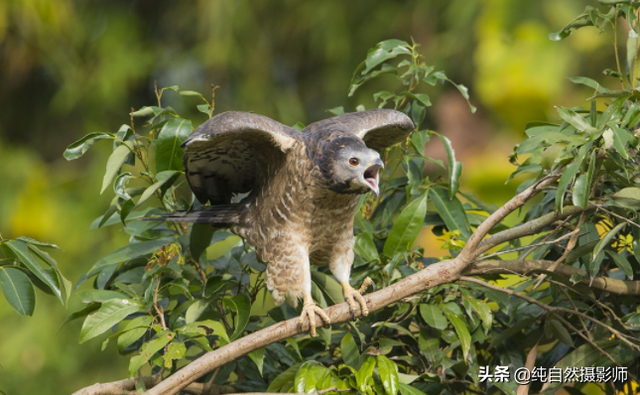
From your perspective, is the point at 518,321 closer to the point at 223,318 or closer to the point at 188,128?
the point at 223,318

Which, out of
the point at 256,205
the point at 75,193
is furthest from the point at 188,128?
the point at 75,193

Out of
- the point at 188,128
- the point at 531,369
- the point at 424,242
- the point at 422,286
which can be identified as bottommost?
the point at 424,242

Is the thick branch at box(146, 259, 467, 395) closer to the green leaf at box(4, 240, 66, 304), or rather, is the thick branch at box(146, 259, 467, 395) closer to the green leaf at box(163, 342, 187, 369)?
the green leaf at box(163, 342, 187, 369)

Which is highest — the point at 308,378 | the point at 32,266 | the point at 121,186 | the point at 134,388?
the point at 121,186

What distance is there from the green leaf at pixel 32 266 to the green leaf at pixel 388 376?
29.3 inches

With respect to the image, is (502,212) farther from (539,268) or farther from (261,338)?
(261,338)

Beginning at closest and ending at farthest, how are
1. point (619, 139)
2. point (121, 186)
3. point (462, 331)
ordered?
point (619, 139), point (462, 331), point (121, 186)

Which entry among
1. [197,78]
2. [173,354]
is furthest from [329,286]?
[197,78]

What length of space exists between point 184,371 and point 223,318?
0.30 meters

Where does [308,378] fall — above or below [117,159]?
below

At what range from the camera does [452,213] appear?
1780 mm

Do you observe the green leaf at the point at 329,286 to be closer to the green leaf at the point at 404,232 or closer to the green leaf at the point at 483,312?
the green leaf at the point at 404,232

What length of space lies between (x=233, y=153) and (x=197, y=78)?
2555 mm

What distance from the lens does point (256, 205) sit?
1791 millimetres
